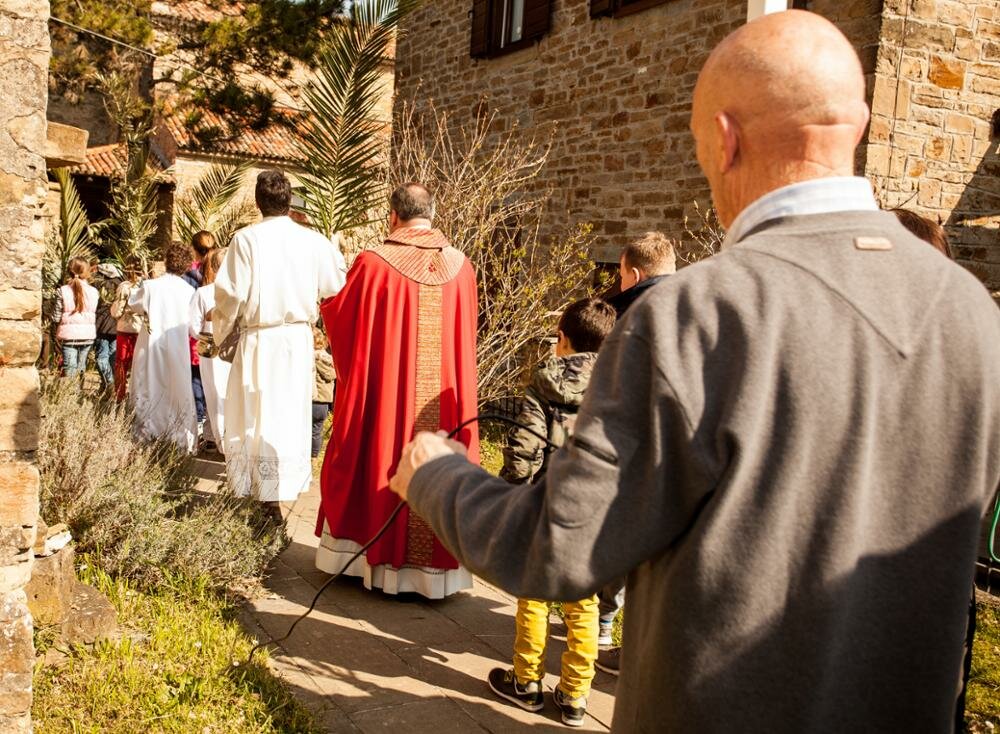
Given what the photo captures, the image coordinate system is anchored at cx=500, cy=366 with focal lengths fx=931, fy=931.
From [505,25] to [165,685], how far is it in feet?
34.5

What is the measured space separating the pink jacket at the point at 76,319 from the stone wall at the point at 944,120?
8282 millimetres

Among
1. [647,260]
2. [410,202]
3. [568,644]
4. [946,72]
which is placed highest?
[946,72]

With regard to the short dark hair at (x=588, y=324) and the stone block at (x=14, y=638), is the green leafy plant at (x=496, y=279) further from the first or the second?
the stone block at (x=14, y=638)

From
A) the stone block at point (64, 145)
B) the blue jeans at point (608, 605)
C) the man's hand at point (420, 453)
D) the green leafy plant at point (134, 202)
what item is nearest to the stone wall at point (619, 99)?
the blue jeans at point (608, 605)

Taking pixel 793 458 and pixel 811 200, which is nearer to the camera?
pixel 793 458

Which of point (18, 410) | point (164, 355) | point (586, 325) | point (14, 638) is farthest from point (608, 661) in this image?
point (164, 355)

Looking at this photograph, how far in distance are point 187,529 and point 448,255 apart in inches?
73.1

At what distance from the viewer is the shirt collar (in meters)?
1.46

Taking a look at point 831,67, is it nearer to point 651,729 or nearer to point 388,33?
point 651,729

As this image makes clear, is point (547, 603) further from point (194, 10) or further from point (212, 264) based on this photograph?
point (194, 10)

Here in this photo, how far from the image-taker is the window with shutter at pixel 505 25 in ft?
37.7

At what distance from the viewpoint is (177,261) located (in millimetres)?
7527

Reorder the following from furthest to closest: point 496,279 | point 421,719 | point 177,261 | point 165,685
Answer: point 496,279 → point 177,261 → point 421,719 → point 165,685

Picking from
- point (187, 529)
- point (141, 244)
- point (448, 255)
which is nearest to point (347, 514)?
point (187, 529)
